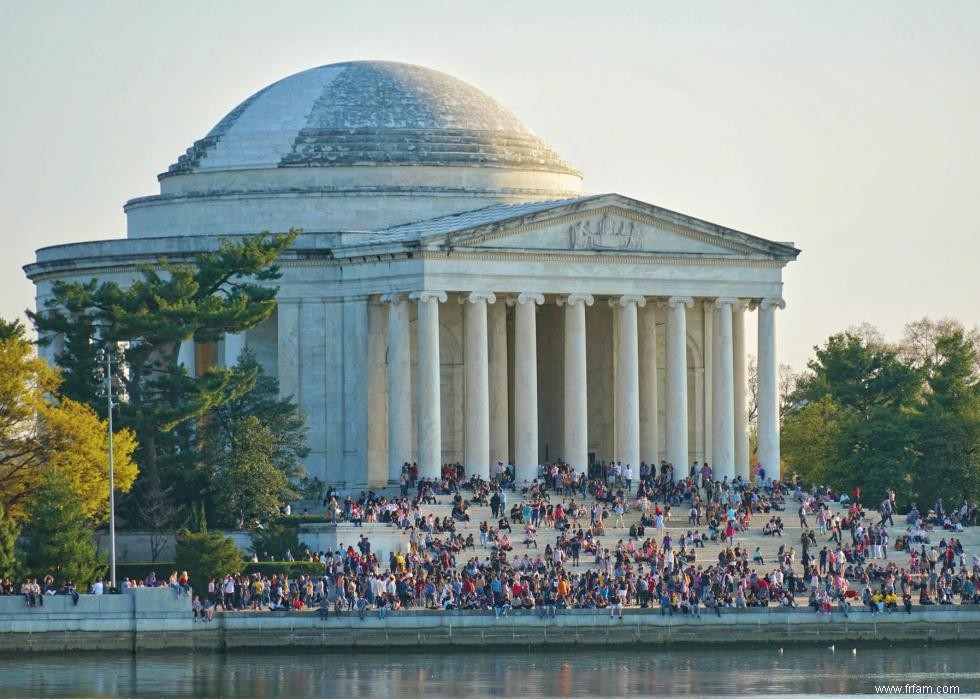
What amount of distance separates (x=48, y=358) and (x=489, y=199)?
23.4 meters

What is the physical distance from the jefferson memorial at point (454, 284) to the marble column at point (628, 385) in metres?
0.09

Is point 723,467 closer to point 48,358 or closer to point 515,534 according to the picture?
point 515,534

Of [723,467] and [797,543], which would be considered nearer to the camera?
[797,543]

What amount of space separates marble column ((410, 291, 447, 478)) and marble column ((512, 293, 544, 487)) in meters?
4.06

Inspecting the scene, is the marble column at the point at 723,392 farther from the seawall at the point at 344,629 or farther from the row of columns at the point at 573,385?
the seawall at the point at 344,629

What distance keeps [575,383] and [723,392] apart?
8.56 metres

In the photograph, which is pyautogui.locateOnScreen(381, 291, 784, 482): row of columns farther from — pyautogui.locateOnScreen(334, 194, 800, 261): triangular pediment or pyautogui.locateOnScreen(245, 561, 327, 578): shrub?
pyautogui.locateOnScreen(245, 561, 327, 578): shrub

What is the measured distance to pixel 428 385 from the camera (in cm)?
14638

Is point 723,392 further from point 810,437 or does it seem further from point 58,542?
point 58,542

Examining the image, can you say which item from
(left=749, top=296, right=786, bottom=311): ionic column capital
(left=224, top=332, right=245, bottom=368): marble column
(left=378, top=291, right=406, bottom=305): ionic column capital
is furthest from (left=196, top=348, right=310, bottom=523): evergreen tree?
(left=749, top=296, right=786, bottom=311): ionic column capital

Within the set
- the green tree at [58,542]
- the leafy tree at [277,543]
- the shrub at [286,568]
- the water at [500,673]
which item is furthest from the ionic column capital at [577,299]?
the green tree at [58,542]

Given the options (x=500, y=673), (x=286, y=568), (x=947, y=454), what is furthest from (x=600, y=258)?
(x=500, y=673)

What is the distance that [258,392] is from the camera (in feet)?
477

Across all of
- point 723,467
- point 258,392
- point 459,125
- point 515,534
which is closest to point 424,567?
point 515,534
